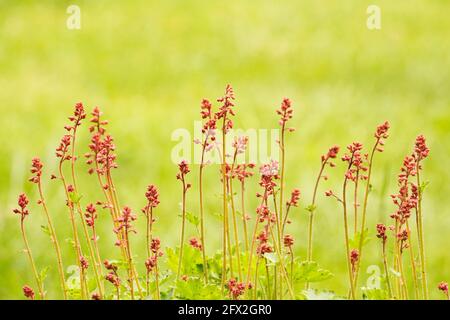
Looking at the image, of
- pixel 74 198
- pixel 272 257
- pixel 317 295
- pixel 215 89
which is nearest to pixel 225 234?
pixel 272 257

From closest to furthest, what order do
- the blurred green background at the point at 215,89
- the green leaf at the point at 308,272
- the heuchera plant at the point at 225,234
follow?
the heuchera plant at the point at 225,234
the green leaf at the point at 308,272
the blurred green background at the point at 215,89

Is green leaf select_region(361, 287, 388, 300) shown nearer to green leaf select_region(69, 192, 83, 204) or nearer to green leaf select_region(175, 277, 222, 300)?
green leaf select_region(175, 277, 222, 300)

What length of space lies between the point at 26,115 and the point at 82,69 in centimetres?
92

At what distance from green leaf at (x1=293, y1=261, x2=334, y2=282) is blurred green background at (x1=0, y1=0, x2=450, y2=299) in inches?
73.4

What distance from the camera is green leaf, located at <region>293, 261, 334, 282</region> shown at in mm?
1899

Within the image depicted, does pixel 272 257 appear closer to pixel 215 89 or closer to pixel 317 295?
pixel 317 295

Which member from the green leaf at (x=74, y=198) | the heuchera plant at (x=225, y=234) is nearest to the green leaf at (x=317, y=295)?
the heuchera plant at (x=225, y=234)

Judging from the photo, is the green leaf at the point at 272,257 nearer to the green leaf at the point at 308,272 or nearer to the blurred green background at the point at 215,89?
the green leaf at the point at 308,272

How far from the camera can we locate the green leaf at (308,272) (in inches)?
74.8

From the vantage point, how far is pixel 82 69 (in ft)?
21.7

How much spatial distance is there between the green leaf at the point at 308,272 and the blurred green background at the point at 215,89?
6.12ft

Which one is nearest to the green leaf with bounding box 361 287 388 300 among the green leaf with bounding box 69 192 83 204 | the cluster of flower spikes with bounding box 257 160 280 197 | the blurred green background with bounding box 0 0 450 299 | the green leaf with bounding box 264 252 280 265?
the green leaf with bounding box 264 252 280 265
